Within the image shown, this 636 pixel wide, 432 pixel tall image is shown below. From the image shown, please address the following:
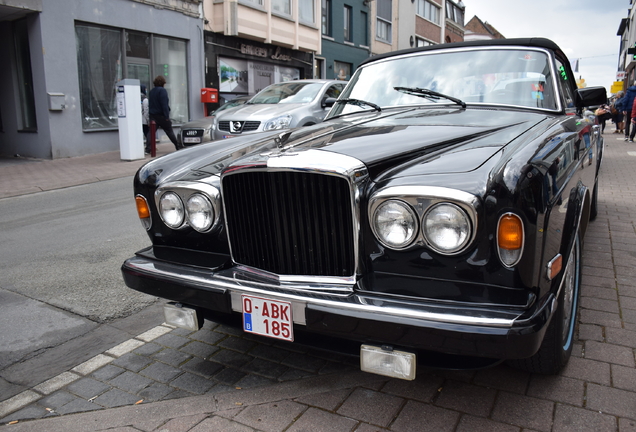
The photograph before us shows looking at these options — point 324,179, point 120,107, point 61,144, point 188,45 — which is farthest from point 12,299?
point 188,45

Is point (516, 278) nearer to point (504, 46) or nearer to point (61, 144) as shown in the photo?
point (504, 46)

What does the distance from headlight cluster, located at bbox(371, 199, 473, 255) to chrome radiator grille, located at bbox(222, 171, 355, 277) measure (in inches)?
6.1

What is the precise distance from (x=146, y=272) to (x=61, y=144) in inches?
459

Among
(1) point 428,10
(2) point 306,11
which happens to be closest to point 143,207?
(2) point 306,11

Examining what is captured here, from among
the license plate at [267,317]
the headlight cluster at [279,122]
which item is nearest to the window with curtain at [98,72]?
the headlight cluster at [279,122]

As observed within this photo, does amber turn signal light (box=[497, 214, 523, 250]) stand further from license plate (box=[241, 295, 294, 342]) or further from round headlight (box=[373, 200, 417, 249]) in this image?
license plate (box=[241, 295, 294, 342])

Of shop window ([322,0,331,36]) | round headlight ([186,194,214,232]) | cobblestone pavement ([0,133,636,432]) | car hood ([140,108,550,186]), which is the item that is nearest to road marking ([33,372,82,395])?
cobblestone pavement ([0,133,636,432])

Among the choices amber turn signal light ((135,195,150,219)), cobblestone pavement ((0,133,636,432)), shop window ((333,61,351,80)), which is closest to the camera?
cobblestone pavement ((0,133,636,432))

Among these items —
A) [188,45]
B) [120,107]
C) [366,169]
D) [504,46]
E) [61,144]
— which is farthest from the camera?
[188,45]

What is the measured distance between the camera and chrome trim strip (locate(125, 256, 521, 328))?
1867mm

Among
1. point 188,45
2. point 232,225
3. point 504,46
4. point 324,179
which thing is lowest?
point 232,225

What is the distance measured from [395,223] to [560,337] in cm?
103

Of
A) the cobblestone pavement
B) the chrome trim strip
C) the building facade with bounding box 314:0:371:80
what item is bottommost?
the cobblestone pavement

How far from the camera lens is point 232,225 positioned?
2533 mm
